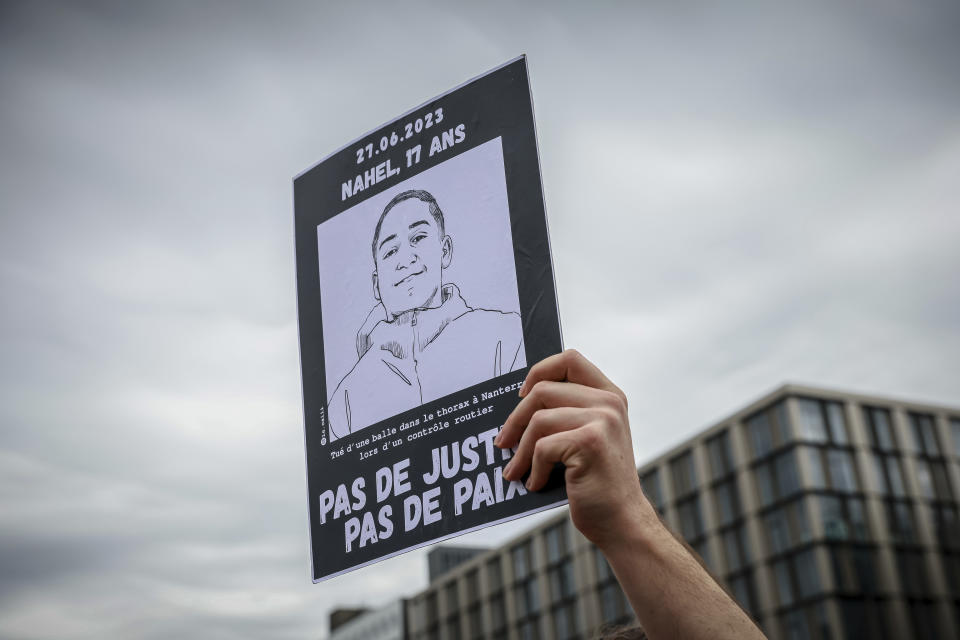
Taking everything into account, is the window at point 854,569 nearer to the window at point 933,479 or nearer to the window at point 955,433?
the window at point 933,479

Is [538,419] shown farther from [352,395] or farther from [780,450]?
[780,450]

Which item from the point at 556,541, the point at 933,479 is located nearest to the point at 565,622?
the point at 556,541

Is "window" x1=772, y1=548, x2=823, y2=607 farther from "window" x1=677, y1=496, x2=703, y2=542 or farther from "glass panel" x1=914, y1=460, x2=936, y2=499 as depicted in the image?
"glass panel" x1=914, y1=460, x2=936, y2=499

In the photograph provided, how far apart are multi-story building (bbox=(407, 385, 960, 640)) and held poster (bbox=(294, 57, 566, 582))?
4272 cm

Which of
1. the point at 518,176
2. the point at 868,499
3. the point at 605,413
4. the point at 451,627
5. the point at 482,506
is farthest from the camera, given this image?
the point at 451,627

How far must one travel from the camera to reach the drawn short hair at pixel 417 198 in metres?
2.57

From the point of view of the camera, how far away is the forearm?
1.72 m

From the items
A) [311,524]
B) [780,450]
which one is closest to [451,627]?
[780,450]

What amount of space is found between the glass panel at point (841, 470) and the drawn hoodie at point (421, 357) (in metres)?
44.9

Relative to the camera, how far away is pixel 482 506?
7.22ft

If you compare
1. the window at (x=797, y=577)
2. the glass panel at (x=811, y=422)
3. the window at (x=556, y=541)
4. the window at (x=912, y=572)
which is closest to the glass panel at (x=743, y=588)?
the window at (x=797, y=577)

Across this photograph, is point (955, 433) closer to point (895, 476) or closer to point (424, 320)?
point (895, 476)

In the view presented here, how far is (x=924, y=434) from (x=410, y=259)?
5022 centimetres

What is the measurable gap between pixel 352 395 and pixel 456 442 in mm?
418
